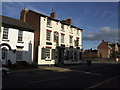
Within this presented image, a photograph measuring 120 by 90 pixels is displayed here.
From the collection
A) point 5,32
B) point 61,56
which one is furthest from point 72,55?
point 5,32

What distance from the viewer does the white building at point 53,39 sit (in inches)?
886

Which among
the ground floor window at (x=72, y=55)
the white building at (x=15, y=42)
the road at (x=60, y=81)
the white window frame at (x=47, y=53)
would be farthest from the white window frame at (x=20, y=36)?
the ground floor window at (x=72, y=55)

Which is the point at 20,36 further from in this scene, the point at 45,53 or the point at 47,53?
the point at 47,53

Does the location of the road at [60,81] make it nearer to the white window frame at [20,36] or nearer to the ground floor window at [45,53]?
the white window frame at [20,36]

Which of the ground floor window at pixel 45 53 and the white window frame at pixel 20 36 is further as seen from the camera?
the ground floor window at pixel 45 53

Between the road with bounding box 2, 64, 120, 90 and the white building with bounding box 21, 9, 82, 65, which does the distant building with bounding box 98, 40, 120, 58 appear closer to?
the white building with bounding box 21, 9, 82, 65

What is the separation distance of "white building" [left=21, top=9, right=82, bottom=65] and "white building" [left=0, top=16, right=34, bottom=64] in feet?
4.56

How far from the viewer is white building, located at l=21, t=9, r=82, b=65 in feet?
73.8

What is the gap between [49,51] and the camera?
23719 millimetres

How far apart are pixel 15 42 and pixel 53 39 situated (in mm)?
7170

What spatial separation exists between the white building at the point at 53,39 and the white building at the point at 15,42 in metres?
1.39

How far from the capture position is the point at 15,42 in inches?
786

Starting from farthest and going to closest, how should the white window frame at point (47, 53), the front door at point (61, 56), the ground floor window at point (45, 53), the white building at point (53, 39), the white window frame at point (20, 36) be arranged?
the front door at point (61, 56)
the white window frame at point (47, 53)
the white building at point (53, 39)
the ground floor window at point (45, 53)
the white window frame at point (20, 36)

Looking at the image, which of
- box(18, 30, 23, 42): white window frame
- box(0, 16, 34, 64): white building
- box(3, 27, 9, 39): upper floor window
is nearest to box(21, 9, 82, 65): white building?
box(0, 16, 34, 64): white building
